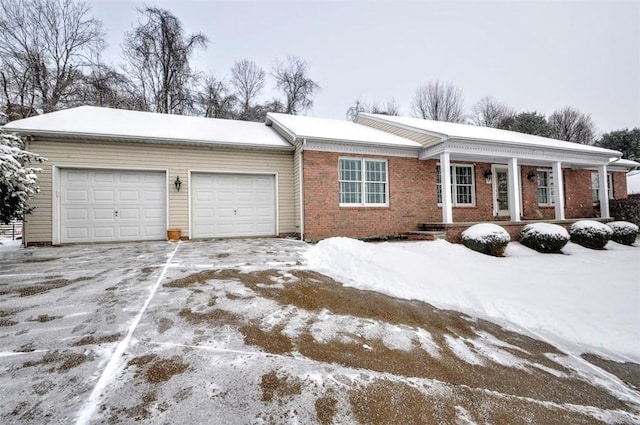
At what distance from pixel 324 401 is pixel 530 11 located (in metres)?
20.3

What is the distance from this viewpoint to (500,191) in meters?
12.7

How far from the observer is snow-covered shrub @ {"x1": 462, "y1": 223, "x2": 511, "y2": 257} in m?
8.10

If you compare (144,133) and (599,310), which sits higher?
(144,133)

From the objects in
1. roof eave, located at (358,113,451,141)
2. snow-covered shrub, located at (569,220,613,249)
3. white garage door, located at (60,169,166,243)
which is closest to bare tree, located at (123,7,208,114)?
white garage door, located at (60,169,166,243)

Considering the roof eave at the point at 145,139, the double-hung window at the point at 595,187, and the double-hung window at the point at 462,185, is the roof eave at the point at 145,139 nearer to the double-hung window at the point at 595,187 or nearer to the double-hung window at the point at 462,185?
the double-hung window at the point at 462,185

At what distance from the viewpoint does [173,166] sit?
9.09 meters

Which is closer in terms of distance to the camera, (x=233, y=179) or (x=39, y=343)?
(x=39, y=343)

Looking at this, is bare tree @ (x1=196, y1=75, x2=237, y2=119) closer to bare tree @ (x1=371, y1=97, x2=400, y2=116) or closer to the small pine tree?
the small pine tree

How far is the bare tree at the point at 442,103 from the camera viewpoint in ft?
94.8

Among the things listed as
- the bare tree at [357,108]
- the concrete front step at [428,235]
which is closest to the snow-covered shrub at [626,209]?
the concrete front step at [428,235]

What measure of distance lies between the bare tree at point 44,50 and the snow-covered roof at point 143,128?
9.12m

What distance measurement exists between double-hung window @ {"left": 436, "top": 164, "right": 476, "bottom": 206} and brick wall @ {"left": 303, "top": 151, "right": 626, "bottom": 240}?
24 centimetres

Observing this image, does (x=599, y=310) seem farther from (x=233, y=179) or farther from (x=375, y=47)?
(x=375, y=47)

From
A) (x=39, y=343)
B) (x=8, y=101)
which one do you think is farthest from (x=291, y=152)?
(x=8, y=101)
